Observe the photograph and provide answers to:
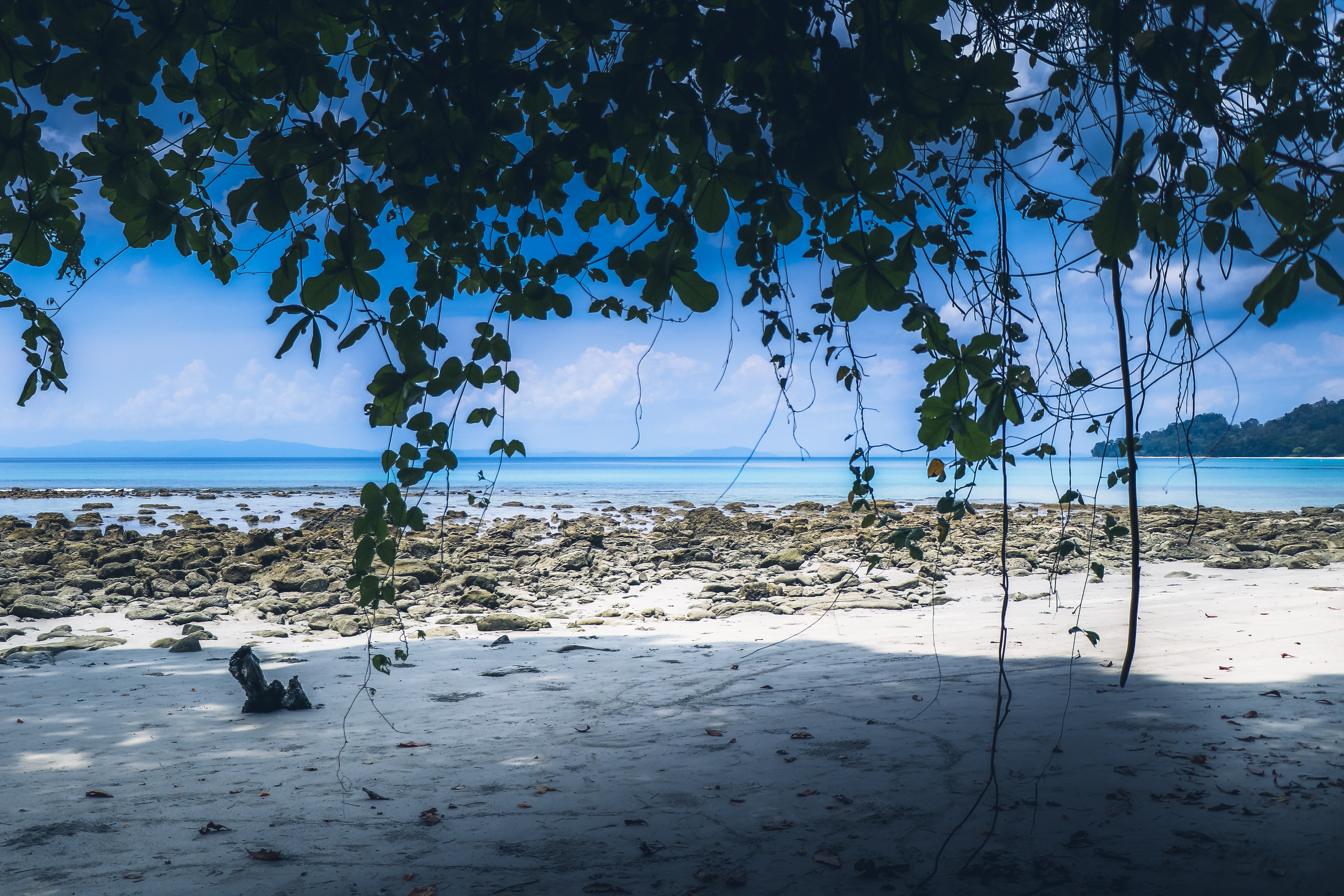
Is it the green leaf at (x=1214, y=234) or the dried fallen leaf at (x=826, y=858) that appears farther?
the dried fallen leaf at (x=826, y=858)

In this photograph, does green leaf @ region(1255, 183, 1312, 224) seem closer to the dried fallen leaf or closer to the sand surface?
the sand surface

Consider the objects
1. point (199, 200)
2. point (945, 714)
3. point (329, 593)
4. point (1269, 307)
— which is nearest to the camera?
point (1269, 307)

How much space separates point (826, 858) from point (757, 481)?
5256 centimetres

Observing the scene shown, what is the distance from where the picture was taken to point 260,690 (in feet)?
14.5

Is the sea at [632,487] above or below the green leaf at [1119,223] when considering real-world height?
below

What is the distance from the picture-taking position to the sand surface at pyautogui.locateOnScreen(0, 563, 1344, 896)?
2.36 meters

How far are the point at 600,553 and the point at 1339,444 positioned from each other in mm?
10871

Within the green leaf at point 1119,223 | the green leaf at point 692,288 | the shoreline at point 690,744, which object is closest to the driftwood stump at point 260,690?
the shoreline at point 690,744

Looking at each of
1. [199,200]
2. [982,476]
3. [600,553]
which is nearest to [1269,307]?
[199,200]

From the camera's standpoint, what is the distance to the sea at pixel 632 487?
2459cm

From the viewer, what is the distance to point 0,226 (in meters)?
2.16

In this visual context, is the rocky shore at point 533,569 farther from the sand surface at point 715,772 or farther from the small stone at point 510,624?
the sand surface at point 715,772

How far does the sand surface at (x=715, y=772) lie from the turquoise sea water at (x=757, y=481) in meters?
1.28

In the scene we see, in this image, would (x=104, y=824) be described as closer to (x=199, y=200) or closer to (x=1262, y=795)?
(x=199, y=200)
